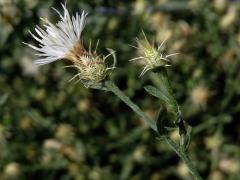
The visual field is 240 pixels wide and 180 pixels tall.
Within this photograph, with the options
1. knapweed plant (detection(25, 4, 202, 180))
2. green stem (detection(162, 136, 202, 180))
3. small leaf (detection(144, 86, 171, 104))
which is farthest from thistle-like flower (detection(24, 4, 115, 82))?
green stem (detection(162, 136, 202, 180))

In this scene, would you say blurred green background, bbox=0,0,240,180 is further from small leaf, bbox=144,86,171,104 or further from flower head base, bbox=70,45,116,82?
small leaf, bbox=144,86,171,104

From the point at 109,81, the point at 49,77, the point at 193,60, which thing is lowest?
the point at 109,81

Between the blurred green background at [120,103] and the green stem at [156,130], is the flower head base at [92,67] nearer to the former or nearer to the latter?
the green stem at [156,130]

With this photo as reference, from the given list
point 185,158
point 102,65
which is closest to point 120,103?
point 102,65

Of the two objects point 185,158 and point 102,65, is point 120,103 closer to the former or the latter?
point 102,65

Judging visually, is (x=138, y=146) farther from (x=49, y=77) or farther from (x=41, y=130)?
(x=49, y=77)

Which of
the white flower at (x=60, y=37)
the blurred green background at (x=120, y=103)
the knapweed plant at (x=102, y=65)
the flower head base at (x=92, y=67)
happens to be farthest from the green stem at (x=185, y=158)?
the blurred green background at (x=120, y=103)

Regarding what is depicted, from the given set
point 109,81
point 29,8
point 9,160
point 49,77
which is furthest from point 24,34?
point 109,81
